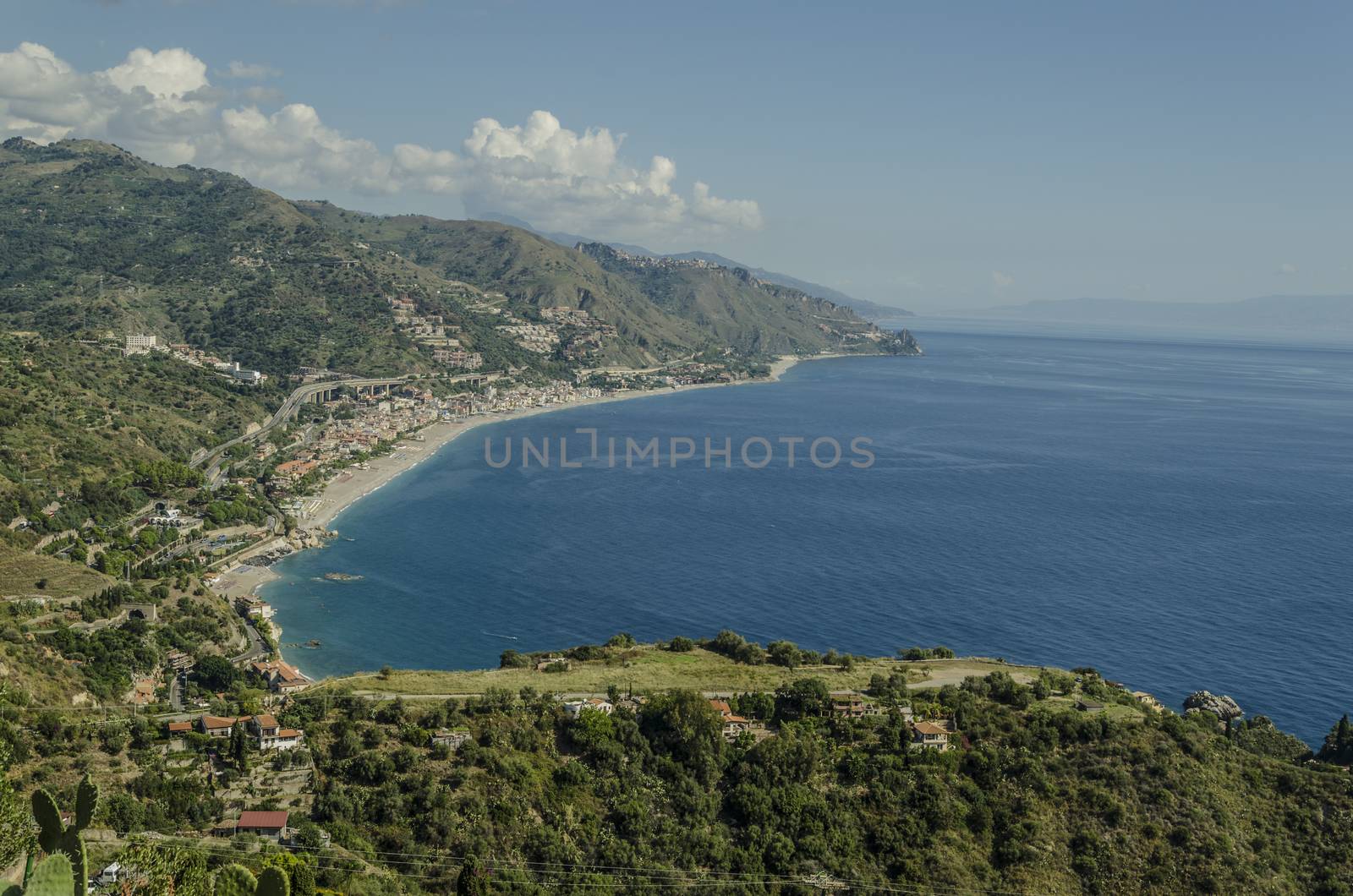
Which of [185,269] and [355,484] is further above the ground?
[185,269]

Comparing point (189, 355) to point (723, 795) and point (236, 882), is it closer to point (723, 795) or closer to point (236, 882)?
point (723, 795)

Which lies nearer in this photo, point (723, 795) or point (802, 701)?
point (723, 795)

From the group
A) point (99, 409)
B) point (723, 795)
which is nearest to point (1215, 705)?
point (723, 795)

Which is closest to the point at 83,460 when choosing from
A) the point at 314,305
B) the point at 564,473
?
the point at 564,473

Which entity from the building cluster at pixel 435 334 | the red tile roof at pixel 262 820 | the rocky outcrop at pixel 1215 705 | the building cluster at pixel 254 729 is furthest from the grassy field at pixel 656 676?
the building cluster at pixel 435 334

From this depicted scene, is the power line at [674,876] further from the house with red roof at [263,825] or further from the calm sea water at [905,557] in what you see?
the calm sea water at [905,557]

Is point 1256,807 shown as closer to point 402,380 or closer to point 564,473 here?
point 564,473

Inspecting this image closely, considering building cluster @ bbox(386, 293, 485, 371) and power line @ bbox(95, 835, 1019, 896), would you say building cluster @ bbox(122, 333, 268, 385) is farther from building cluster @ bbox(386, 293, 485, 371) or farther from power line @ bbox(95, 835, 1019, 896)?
power line @ bbox(95, 835, 1019, 896)
